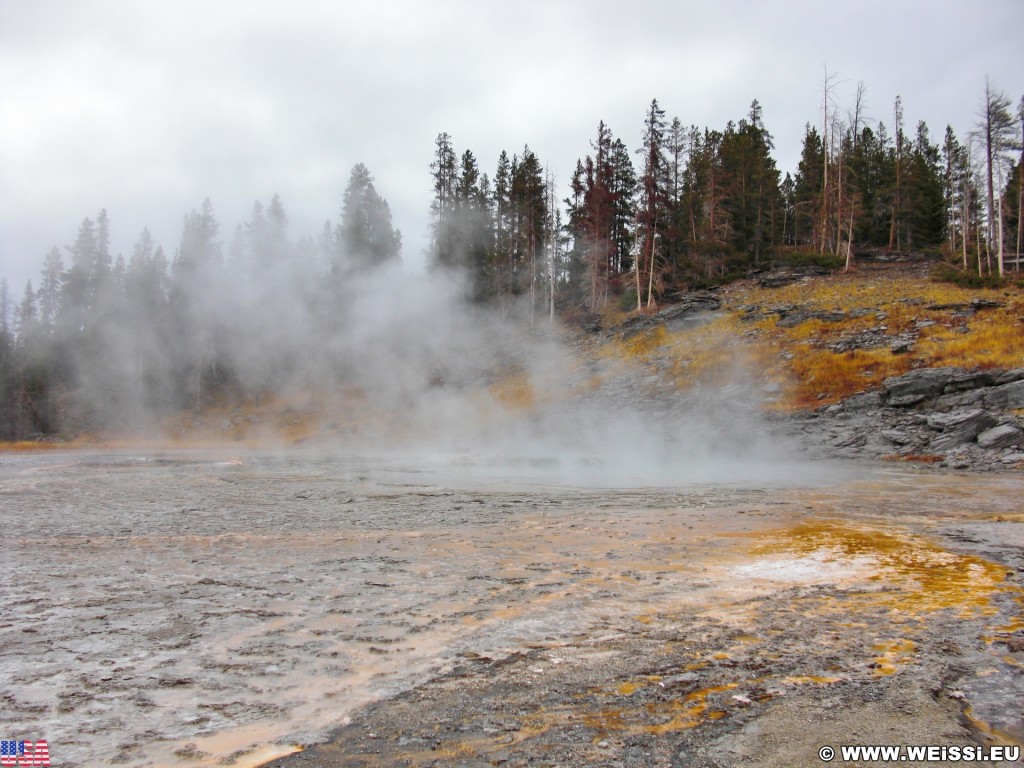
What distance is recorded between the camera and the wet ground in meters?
2.36

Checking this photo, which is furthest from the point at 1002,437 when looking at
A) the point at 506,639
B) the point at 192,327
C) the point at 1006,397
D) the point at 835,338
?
the point at 192,327

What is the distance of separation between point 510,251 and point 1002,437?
3311cm

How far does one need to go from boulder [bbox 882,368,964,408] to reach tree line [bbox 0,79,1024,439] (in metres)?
16.2

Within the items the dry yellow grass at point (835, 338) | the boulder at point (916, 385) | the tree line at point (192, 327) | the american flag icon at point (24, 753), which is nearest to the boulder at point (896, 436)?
the boulder at point (916, 385)

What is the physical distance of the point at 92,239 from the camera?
172ft

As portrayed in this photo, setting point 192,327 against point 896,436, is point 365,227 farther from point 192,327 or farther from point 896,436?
point 896,436

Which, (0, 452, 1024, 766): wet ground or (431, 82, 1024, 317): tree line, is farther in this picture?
(431, 82, 1024, 317): tree line

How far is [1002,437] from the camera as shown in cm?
1466

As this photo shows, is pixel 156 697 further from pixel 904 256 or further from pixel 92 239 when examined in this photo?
pixel 92 239

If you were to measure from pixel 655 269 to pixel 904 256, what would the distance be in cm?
1510

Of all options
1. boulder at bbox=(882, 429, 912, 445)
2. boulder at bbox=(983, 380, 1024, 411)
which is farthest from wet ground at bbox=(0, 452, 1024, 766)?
boulder at bbox=(983, 380, 1024, 411)

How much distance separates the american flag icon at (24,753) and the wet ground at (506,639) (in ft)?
0.17

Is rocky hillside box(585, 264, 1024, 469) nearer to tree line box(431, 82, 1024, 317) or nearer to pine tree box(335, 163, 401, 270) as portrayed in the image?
tree line box(431, 82, 1024, 317)

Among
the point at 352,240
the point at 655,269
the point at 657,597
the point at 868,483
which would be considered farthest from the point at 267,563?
the point at 352,240
